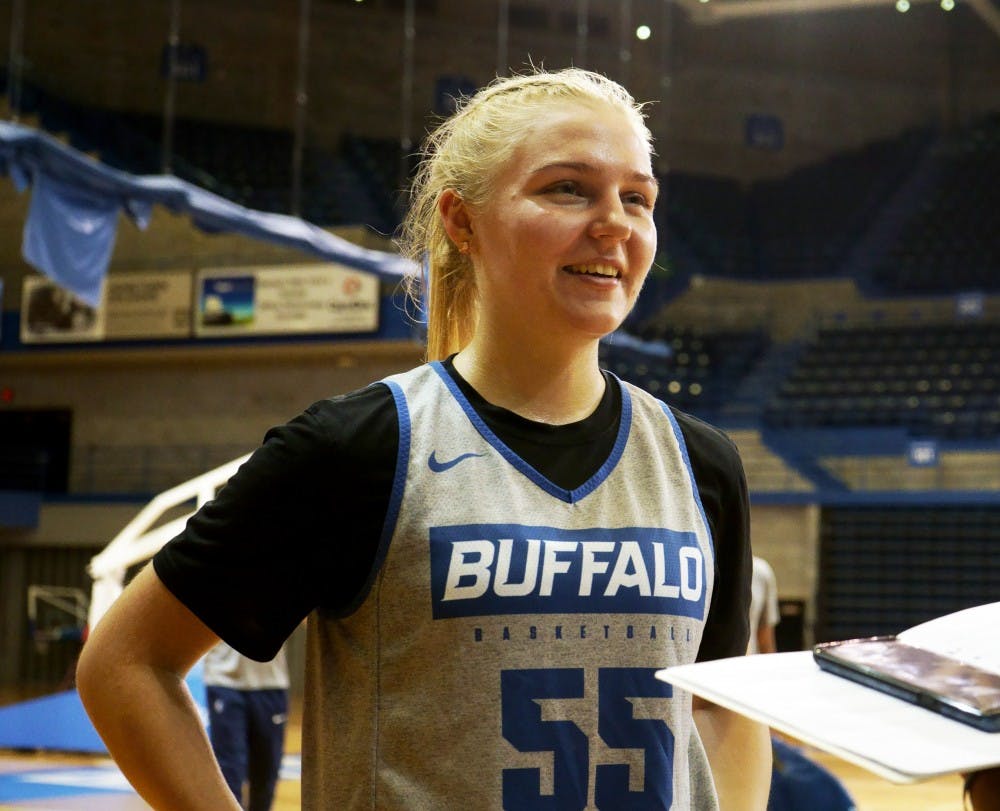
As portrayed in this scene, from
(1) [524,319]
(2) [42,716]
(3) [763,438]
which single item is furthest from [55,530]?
(1) [524,319]

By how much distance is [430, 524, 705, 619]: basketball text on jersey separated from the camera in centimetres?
139

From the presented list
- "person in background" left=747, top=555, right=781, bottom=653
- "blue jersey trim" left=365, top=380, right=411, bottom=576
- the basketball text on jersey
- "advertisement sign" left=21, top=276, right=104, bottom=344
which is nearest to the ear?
"blue jersey trim" left=365, top=380, right=411, bottom=576

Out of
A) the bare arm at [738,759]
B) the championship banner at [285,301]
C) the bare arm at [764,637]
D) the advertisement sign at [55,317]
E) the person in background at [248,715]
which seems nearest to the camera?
the bare arm at [738,759]

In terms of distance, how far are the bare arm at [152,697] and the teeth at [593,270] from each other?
55 centimetres

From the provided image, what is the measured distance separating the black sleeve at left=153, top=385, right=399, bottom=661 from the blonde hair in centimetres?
35

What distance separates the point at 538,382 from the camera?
1562 millimetres

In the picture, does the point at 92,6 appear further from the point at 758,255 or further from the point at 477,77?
the point at 758,255

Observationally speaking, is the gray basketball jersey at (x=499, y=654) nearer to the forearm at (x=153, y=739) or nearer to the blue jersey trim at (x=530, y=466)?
the blue jersey trim at (x=530, y=466)

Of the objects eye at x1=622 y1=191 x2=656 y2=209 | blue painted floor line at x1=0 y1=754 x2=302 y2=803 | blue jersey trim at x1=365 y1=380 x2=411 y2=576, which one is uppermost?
eye at x1=622 y1=191 x2=656 y2=209

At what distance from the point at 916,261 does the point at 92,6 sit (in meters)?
12.2

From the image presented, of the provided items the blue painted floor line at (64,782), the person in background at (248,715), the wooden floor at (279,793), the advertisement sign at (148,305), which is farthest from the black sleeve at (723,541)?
the advertisement sign at (148,305)

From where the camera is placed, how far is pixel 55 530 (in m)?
17.1

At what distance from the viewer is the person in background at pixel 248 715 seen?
5.67 m

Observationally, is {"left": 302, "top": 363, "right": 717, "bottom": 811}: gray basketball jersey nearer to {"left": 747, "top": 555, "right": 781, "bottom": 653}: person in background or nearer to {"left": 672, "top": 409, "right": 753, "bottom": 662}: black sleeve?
{"left": 672, "top": 409, "right": 753, "bottom": 662}: black sleeve
